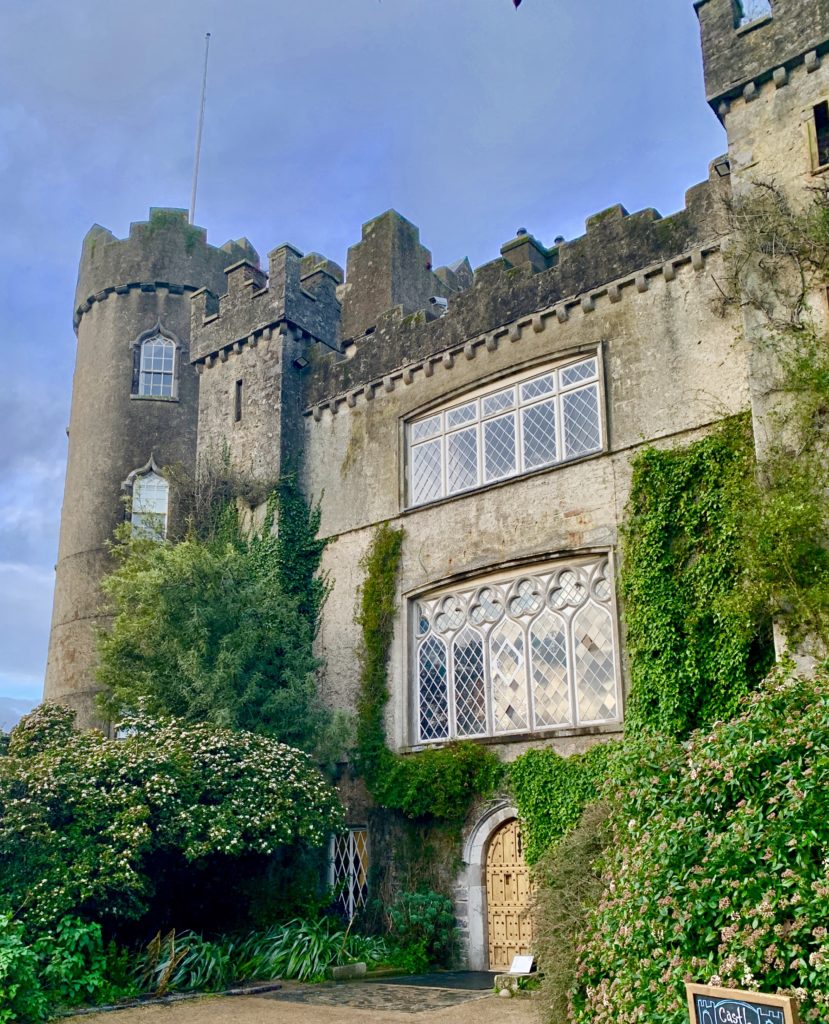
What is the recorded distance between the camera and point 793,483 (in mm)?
11344

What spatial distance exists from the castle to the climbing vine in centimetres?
25

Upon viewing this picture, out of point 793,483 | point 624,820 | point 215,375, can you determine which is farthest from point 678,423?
point 215,375

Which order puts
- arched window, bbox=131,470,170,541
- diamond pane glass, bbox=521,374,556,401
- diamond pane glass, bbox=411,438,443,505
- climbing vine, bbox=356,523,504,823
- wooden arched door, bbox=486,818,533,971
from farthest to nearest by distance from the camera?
arched window, bbox=131,470,170,541 → diamond pane glass, bbox=411,438,443,505 → diamond pane glass, bbox=521,374,556,401 → climbing vine, bbox=356,523,504,823 → wooden arched door, bbox=486,818,533,971

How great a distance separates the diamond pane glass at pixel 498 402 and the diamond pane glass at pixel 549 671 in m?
3.42

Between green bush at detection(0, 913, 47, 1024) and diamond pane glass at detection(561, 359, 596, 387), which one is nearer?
green bush at detection(0, 913, 47, 1024)

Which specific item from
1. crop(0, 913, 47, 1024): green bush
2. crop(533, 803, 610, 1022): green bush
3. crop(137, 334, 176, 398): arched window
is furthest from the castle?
crop(0, 913, 47, 1024): green bush

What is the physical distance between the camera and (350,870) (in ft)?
51.1

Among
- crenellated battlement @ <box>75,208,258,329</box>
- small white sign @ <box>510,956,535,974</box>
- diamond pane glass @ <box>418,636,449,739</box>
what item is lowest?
small white sign @ <box>510,956,535,974</box>

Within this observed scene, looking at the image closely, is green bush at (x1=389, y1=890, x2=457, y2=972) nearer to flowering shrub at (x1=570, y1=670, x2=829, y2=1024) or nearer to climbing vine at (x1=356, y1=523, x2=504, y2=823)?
climbing vine at (x1=356, y1=523, x2=504, y2=823)

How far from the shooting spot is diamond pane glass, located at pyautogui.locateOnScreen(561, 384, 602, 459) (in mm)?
14281

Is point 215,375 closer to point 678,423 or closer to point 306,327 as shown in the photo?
point 306,327

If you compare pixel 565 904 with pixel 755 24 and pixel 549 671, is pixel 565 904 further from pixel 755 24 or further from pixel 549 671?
pixel 755 24

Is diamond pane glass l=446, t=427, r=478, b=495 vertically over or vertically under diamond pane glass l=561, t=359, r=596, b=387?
under

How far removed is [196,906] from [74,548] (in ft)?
32.4
